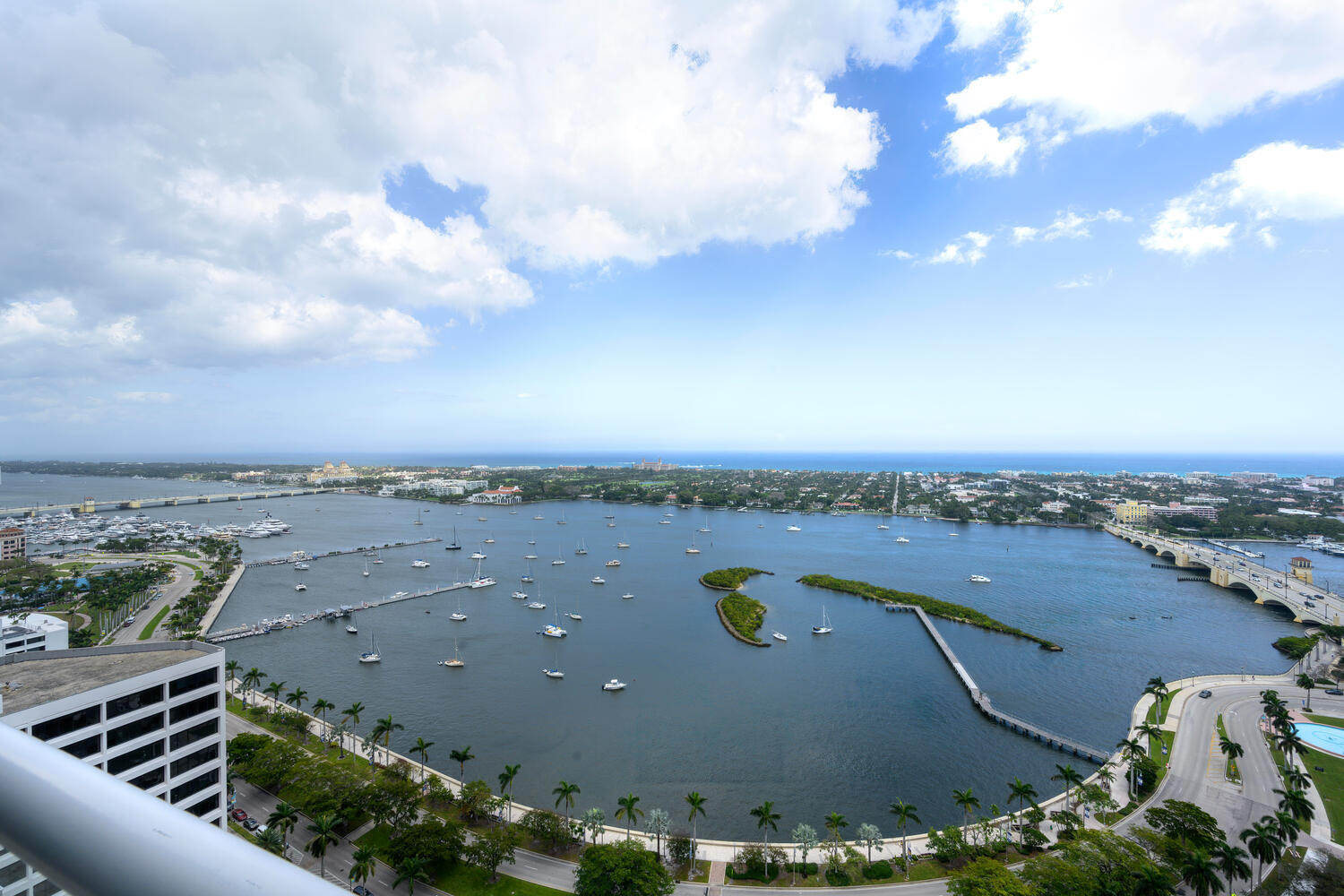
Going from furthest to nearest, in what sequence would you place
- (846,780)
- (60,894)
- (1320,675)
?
(1320,675) → (846,780) → (60,894)

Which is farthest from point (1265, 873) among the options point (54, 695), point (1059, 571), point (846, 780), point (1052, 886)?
point (1059, 571)

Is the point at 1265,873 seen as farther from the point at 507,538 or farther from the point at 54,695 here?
the point at 507,538

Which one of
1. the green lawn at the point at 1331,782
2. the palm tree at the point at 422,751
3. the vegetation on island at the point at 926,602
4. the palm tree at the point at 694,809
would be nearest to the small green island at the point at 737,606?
the vegetation on island at the point at 926,602

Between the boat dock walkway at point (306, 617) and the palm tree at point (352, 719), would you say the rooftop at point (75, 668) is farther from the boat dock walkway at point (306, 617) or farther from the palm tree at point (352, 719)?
the boat dock walkway at point (306, 617)

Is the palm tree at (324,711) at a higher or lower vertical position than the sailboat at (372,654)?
higher

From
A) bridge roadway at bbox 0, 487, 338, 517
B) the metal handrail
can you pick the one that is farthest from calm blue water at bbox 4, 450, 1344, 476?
the metal handrail

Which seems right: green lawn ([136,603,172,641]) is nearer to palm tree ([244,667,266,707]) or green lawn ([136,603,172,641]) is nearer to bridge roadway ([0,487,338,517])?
palm tree ([244,667,266,707])
